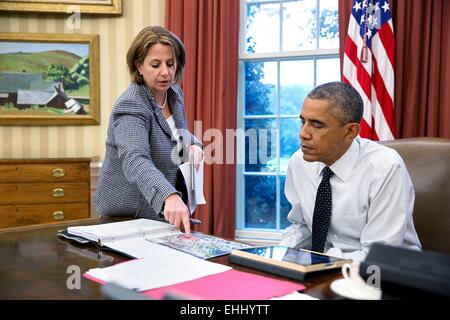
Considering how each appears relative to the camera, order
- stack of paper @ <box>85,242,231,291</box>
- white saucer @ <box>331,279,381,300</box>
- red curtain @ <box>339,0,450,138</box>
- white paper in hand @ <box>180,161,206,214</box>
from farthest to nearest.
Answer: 1. red curtain @ <box>339,0,450,138</box>
2. white paper in hand @ <box>180,161,206,214</box>
3. stack of paper @ <box>85,242,231,291</box>
4. white saucer @ <box>331,279,381,300</box>

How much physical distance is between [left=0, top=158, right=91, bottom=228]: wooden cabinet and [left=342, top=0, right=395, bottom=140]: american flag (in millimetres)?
2270

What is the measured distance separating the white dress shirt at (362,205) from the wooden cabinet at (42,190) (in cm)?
252

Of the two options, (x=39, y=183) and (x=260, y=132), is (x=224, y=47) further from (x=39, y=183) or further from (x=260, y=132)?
(x=39, y=183)

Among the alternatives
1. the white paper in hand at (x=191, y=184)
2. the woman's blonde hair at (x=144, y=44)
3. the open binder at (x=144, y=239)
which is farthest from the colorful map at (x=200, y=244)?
the woman's blonde hair at (x=144, y=44)

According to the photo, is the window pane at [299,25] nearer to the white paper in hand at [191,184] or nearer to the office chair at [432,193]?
the office chair at [432,193]

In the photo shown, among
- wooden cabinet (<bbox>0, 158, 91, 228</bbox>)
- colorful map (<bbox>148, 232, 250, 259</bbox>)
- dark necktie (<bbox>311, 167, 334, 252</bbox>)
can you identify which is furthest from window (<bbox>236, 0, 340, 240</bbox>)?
colorful map (<bbox>148, 232, 250, 259</bbox>)

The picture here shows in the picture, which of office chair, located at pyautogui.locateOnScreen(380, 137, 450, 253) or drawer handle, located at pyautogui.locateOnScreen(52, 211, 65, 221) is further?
drawer handle, located at pyautogui.locateOnScreen(52, 211, 65, 221)

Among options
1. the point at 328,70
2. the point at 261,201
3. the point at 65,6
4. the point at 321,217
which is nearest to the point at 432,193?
the point at 321,217

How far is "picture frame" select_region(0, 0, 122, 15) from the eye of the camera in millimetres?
4184

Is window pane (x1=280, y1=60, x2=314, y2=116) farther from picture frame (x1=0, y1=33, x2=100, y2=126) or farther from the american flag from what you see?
picture frame (x1=0, y1=33, x2=100, y2=126)

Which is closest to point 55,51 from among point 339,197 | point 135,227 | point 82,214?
point 82,214

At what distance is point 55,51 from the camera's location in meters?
4.35

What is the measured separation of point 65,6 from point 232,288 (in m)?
3.91

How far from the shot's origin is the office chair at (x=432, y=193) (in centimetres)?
179
